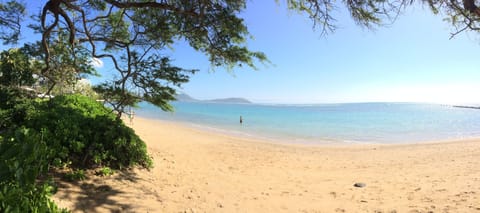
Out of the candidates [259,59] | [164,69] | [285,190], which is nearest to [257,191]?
[285,190]

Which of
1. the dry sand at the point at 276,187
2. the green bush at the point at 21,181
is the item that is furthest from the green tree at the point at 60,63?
the green bush at the point at 21,181

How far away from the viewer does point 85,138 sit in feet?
16.5

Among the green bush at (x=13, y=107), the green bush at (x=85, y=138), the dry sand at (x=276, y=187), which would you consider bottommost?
the dry sand at (x=276, y=187)

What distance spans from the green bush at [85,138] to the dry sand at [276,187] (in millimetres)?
408

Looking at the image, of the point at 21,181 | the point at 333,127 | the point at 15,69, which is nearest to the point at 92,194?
the point at 21,181

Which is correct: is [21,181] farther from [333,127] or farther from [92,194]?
[333,127]

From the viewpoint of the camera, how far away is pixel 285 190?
6117 mm

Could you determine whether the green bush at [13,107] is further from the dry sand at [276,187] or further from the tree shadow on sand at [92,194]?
the dry sand at [276,187]

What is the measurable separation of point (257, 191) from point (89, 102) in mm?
4638

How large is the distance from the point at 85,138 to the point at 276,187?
419cm

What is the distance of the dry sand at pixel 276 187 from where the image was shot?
172 inches

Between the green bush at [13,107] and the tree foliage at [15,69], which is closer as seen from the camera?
the green bush at [13,107]

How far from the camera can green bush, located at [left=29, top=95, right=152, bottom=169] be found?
185 inches

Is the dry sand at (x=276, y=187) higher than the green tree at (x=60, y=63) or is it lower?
lower
